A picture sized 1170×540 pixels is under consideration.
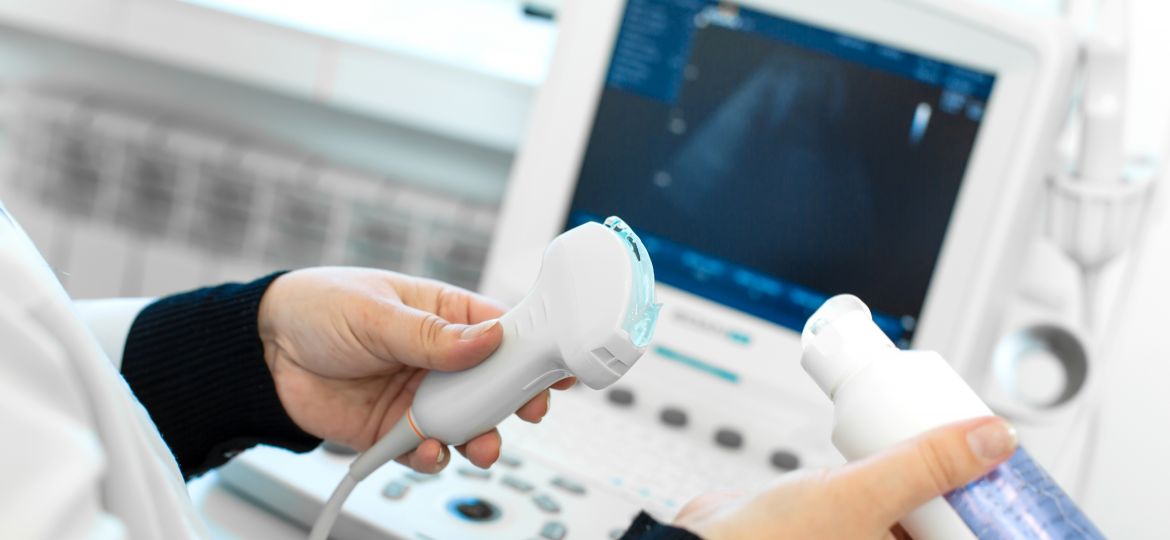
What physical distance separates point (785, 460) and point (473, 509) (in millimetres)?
291

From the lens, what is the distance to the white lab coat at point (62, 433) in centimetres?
34

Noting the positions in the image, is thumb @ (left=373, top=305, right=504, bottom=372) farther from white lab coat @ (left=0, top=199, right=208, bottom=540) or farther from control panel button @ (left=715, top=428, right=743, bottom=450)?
control panel button @ (left=715, top=428, right=743, bottom=450)

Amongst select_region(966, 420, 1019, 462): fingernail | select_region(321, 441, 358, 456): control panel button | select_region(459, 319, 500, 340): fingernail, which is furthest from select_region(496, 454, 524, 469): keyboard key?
select_region(966, 420, 1019, 462): fingernail

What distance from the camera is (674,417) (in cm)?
89

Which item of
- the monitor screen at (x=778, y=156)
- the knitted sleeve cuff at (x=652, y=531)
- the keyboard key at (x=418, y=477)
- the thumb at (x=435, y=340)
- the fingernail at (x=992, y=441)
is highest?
the monitor screen at (x=778, y=156)

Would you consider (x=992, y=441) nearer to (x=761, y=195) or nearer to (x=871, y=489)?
(x=871, y=489)

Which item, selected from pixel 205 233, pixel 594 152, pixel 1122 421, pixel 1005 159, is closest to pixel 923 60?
pixel 1005 159

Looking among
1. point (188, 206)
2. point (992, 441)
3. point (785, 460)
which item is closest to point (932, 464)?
point (992, 441)

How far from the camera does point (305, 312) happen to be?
2.17ft

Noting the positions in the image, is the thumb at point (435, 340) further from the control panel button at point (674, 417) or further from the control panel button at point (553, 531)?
the control panel button at point (674, 417)

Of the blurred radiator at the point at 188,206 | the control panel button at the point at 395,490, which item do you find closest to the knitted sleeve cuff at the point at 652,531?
the control panel button at the point at 395,490

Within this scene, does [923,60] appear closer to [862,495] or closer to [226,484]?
[862,495]

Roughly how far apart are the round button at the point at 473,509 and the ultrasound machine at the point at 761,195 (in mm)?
47

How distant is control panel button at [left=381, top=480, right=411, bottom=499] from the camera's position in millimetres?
688
